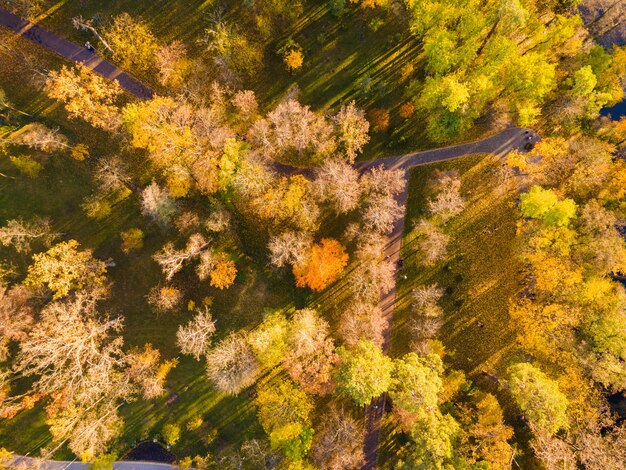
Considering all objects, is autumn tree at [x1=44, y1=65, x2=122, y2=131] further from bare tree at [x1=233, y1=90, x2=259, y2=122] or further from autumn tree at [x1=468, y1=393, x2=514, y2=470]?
autumn tree at [x1=468, y1=393, x2=514, y2=470]

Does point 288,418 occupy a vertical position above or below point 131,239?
below

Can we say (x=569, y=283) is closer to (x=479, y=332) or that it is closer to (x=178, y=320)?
(x=479, y=332)

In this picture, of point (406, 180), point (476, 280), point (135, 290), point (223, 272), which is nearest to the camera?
point (223, 272)

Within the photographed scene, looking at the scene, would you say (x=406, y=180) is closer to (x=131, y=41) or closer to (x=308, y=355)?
(x=308, y=355)

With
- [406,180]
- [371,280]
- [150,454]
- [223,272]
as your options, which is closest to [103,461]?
[150,454]

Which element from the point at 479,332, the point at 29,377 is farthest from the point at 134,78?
the point at 479,332

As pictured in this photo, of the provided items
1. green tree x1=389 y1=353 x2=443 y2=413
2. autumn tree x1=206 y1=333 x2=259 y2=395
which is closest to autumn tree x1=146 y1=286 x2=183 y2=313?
autumn tree x1=206 y1=333 x2=259 y2=395
